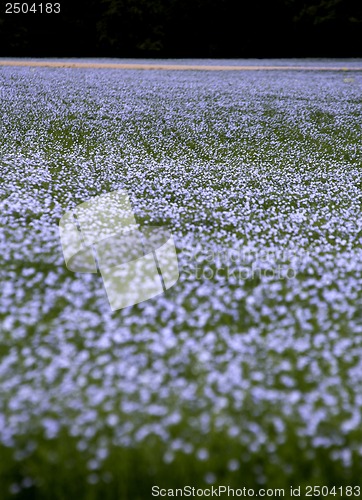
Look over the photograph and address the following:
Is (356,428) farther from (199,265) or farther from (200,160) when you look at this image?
(200,160)

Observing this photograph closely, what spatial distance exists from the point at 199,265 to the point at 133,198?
2.14 feet

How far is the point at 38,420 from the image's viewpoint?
0.77 meters

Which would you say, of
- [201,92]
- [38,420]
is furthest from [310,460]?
[201,92]

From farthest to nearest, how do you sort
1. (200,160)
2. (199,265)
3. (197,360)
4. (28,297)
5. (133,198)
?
1. (200,160)
2. (133,198)
3. (199,265)
4. (28,297)
5. (197,360)
